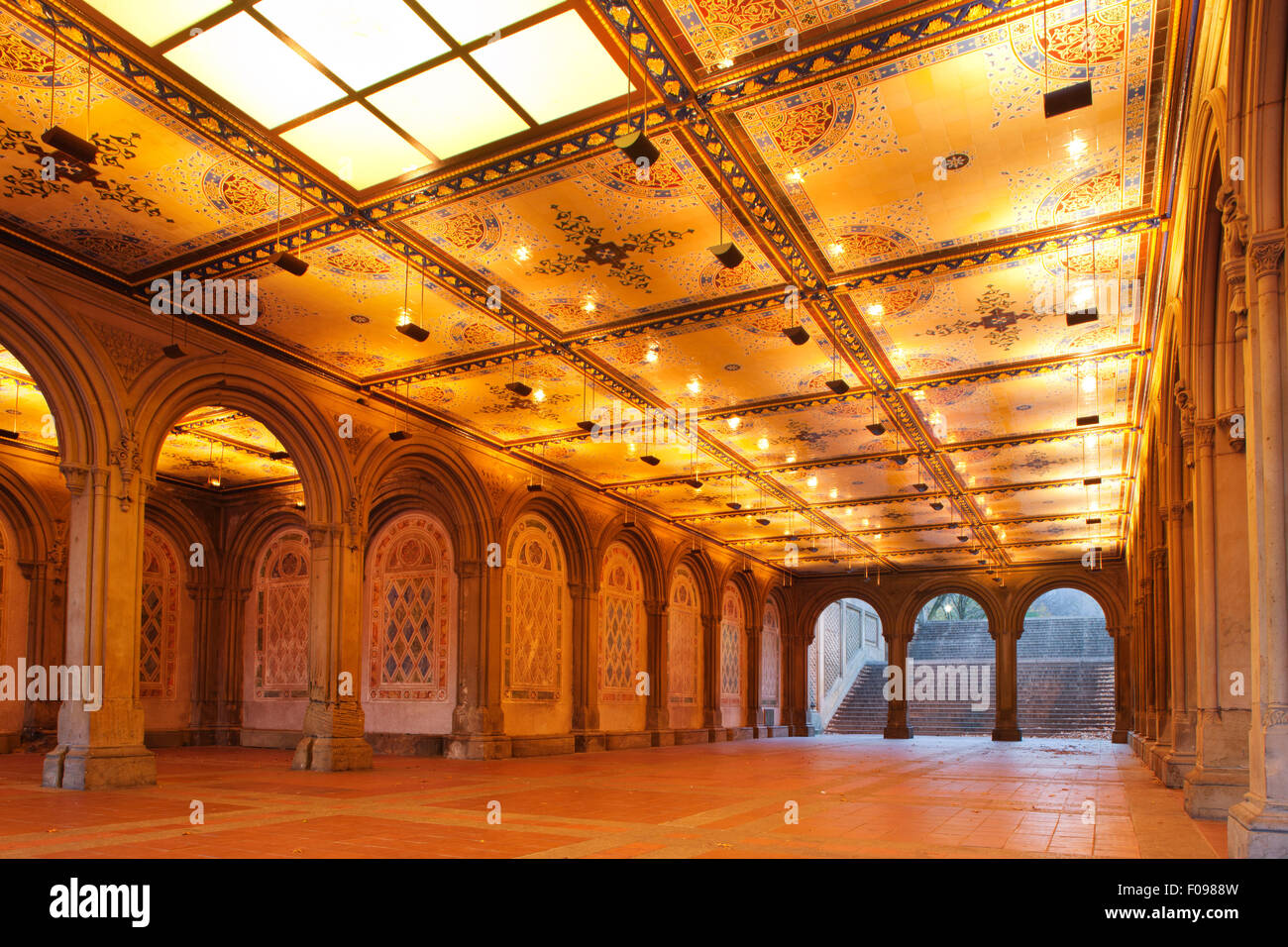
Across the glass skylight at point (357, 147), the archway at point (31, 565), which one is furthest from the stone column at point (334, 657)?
the glass skylight at point (357, 147)

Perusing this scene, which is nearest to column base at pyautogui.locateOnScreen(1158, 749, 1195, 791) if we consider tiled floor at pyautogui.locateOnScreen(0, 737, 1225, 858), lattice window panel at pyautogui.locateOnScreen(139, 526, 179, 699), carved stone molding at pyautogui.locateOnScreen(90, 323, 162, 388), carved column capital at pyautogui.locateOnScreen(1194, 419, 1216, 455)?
tiled floor at pyautogui.locateOnScreen(0, 737, 1225, 858)

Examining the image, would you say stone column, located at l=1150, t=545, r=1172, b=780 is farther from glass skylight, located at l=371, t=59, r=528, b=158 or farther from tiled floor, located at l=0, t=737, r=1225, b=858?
glass skylight, located at l=371, t=59, r=528, b=158

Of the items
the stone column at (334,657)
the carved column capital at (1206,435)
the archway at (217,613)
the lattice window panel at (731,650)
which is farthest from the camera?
the lattice window panel at (731,650)

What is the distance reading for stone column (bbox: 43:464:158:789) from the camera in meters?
10.6

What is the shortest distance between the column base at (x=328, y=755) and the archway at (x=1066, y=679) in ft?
83.5

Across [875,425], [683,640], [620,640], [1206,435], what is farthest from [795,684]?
[1206,435]

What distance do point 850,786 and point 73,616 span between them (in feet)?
29.9

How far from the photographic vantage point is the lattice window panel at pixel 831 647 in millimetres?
38125

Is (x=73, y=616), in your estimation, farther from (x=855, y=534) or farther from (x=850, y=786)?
(x=855, y=534)

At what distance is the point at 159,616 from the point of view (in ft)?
65.7

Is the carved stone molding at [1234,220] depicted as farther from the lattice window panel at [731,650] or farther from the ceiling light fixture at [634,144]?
the lattice window panel at [731,650]

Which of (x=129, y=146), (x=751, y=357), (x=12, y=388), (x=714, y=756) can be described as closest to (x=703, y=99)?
(x=129, y=146)

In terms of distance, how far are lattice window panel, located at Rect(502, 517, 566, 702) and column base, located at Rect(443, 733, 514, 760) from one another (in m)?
1.31

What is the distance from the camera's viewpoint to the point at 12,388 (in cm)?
1449
